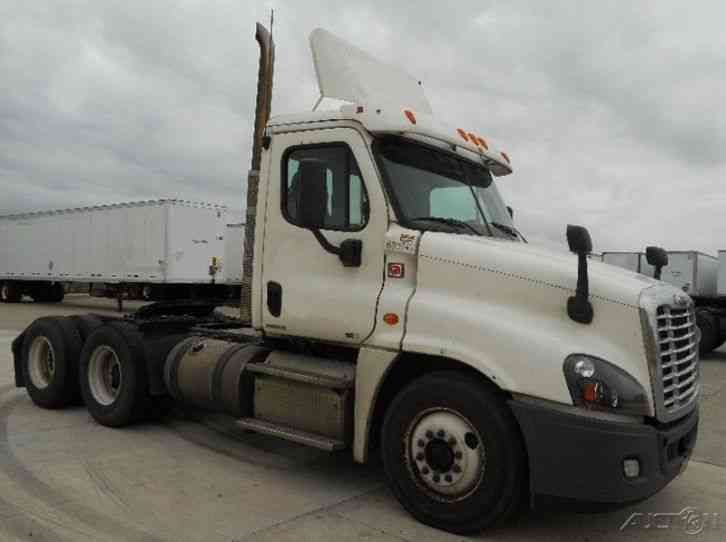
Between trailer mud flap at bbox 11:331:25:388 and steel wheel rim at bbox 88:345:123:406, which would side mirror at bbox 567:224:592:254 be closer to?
steel wheel rim at bbox 88:345:123:406

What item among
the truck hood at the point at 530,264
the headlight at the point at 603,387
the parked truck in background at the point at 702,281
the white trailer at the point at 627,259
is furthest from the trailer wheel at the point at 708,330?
the headlight at the point at 603,387

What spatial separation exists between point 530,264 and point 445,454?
1.32 meters

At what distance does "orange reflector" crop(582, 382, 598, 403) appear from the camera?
3549 mm

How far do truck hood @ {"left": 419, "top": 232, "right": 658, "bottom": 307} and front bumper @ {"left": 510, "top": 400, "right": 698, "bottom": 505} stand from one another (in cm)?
75

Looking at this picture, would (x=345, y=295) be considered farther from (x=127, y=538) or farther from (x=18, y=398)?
(x=18, y=398)

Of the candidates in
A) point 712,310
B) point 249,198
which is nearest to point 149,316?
point 249,198

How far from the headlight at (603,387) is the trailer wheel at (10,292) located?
2904cm

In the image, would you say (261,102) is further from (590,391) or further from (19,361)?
(590,391)

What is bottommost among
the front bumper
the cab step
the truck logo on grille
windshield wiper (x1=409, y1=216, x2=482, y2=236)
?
the cab step

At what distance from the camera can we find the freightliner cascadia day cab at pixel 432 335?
3631mm

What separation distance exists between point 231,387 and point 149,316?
6.83ft

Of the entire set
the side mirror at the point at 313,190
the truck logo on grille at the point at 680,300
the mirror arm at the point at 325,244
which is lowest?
the truck logo on grille at the point at 680,300

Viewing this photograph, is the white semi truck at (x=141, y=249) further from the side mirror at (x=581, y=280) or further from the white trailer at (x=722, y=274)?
the side mirror at (x=581, y=280)

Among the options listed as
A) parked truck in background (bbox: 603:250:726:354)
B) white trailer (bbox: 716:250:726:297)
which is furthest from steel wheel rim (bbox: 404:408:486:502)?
white trailer (bbox: 716:250:726:297)
